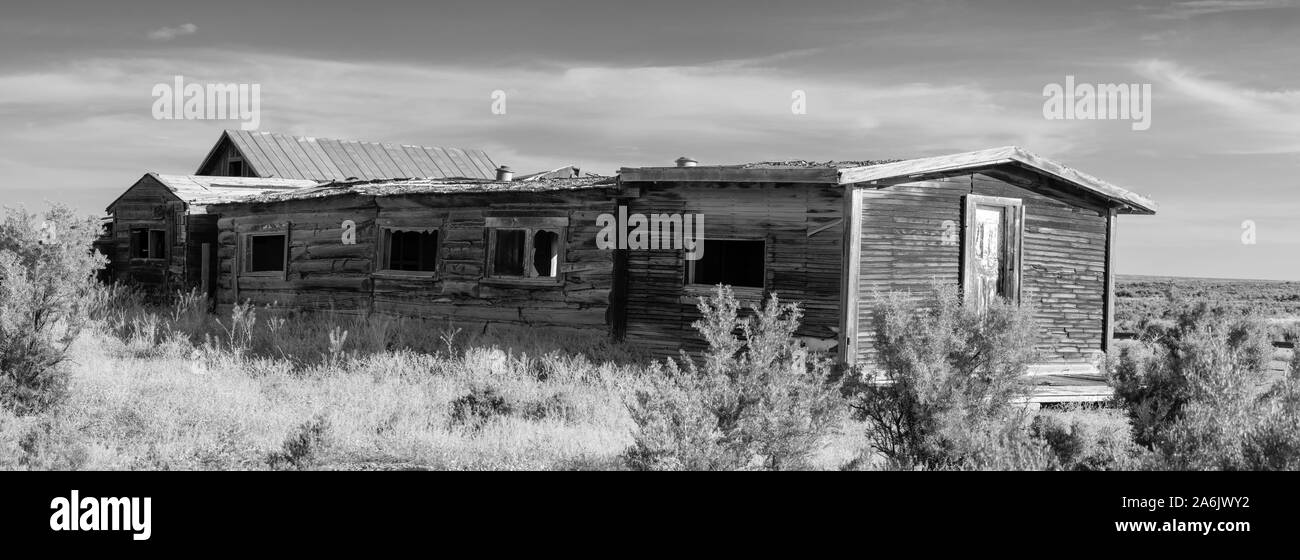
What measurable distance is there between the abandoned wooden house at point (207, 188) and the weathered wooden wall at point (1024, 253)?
13.7 meters

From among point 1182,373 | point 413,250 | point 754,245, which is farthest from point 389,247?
point 1182,373

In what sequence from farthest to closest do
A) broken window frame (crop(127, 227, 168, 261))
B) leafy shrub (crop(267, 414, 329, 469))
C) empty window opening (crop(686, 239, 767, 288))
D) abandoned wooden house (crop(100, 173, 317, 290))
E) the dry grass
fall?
broken window frame (crop(127, 227, 168, 261)) → abandoned wooden house (crop(100, 173, 317, 290)) → empty window opening (crop(686, 239, 767, 288)) → the dry grass → leafy shrub (crop(267, 414, 329, 469))

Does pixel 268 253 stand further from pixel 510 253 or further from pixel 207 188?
pixel 510 253

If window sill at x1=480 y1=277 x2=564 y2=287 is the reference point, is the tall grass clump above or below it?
below

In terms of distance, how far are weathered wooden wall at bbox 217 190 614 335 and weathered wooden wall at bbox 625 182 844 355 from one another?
0.63 meters

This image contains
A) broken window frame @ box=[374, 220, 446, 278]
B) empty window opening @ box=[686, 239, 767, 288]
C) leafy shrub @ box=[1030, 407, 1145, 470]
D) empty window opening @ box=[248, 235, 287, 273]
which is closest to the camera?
leafy shrub @ box=[1030, 407, 1145, 470]

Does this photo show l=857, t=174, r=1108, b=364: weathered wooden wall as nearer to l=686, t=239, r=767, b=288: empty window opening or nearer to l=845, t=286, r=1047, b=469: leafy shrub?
l=686, t=239, r=767, b=288: empty window opening

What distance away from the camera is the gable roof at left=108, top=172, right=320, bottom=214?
19672 mm

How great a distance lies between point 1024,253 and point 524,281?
23.1 ft

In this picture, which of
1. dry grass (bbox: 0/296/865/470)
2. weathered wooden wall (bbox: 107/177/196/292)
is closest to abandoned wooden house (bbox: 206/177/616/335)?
dry grass (bbox: 0/296/865/470)

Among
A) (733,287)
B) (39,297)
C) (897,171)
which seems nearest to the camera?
(39,297)

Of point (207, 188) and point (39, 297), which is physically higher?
point (207, 188)

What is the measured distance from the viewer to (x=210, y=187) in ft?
68.3
